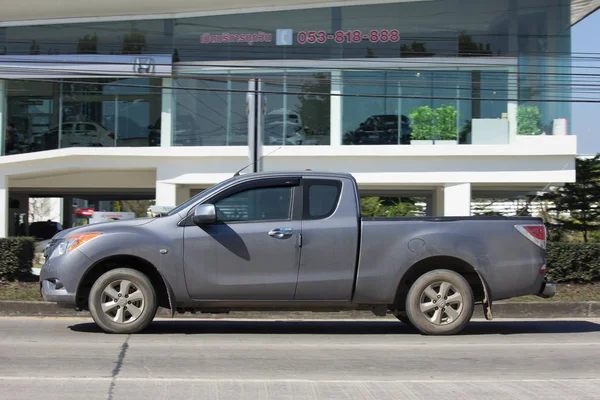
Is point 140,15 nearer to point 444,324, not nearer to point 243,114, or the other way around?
point 243,114

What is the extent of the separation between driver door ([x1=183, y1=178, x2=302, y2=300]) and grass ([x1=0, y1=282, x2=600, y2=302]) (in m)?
4.18

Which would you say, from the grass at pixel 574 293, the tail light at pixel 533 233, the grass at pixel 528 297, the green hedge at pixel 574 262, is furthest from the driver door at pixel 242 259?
the green hedge at pixel 574 262

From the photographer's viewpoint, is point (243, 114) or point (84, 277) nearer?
point (84, 277)

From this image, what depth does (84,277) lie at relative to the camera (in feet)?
27.8

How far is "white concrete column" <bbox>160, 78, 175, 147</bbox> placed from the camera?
79.2 feet

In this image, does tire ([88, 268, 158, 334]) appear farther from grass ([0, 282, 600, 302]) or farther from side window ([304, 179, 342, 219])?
grass ([0, 282, 600, 302])

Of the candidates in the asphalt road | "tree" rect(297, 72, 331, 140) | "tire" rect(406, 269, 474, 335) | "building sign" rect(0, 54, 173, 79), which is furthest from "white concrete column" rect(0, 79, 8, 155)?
"tire" rect(406, 269, 474, 335)

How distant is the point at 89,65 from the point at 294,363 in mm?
19293

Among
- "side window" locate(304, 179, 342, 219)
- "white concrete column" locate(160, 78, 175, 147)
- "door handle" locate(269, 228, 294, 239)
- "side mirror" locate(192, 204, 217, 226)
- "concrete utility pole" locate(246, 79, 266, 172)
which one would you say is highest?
"white concrete column" locate(160, 78, 175, 147)

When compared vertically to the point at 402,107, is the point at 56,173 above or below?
below

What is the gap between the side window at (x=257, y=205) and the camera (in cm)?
852

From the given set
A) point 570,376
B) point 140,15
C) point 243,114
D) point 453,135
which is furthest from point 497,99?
point 570,376

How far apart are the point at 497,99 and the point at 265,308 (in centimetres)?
1552

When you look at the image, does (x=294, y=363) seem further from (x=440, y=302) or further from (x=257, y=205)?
(x=440, y=302)
